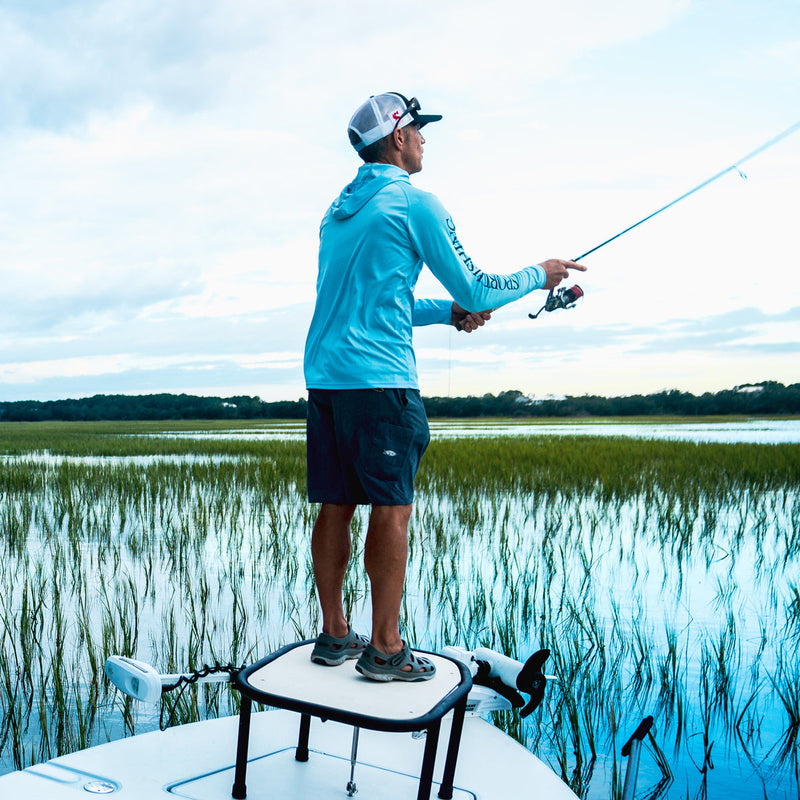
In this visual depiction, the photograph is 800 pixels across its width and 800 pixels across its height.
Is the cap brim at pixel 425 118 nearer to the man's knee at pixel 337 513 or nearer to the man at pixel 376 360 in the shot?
the man at pixel 376 360

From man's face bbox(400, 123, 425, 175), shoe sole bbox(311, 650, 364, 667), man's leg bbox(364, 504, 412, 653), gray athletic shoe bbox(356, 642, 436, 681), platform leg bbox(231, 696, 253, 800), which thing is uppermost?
man's face bbox(400, 123, 425, 175)

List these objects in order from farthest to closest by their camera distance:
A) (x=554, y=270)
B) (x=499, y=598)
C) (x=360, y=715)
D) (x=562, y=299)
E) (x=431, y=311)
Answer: (x=499, y=598), (x=562, y=299), (x=431, y=311), (x=554, y=270), (x=360, y=715)

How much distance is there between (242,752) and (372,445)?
2.64ft

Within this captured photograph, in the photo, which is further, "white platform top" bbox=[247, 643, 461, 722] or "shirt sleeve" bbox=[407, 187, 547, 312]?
"shirt sleeve" bbox=[407, 187, 547, 312]

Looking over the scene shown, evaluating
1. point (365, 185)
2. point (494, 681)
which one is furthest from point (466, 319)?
point (494, 681)

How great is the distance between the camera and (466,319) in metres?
2.72

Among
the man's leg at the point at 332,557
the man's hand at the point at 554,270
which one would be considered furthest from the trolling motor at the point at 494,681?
the man's hand at the point at 554,270

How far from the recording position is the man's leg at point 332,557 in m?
2.25

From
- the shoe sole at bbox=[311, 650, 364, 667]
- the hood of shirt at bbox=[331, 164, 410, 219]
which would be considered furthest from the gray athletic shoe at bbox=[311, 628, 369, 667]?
the hood of shirt at bbox=[331, 164, 410, 219]

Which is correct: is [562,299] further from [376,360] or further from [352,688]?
[352,688]

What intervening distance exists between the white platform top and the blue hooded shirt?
745mm

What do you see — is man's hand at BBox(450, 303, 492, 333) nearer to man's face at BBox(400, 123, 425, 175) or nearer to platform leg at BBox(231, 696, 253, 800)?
man's face at BBox(400, 123, 425, 175)

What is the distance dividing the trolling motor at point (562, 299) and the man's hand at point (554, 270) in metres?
0.45

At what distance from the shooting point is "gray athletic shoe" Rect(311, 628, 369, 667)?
217 cm
